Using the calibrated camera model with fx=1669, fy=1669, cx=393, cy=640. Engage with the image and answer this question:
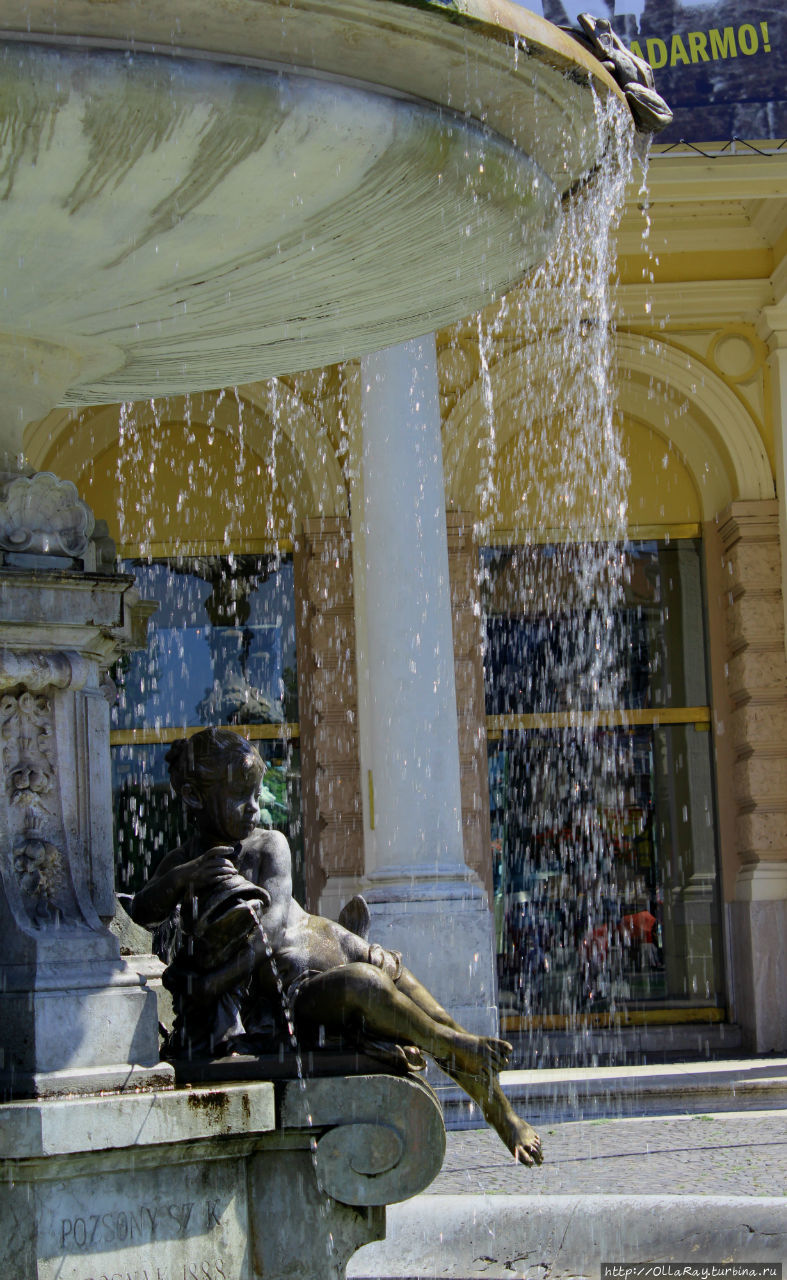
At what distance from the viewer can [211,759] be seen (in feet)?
13.3

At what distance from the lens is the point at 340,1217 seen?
360 centimetres

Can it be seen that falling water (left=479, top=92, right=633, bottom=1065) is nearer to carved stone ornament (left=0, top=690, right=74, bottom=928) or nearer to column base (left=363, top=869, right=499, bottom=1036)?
column base (left=363, top=869, right=499, bottom=1036)

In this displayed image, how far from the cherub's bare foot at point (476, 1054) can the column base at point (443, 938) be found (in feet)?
20.7

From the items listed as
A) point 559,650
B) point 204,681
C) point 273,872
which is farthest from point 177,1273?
point 559,650

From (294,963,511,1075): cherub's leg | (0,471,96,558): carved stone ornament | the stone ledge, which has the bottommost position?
the stone ledge

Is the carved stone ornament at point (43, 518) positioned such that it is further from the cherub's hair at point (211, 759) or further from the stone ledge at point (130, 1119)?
the stone ledge at point (130, 1119)

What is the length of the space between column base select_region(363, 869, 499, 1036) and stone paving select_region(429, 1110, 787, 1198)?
104 centimetres

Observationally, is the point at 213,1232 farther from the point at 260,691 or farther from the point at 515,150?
the point at 260,691

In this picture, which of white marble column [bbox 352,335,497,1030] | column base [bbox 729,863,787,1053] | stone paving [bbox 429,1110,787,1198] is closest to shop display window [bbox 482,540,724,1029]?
column base [bbox 729,863,787,1053]

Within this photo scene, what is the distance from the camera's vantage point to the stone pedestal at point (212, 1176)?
10.7 ft

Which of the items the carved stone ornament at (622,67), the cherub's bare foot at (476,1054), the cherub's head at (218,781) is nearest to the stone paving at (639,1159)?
the cherub's bare foot at (476,1054)

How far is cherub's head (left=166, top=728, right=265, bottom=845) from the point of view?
13.3 feet

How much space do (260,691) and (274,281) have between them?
9.87 meters

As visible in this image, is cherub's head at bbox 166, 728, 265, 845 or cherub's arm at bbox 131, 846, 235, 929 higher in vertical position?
cherub's head at bbox 166, 728, 265, 845
